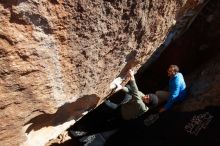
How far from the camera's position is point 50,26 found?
2.34m

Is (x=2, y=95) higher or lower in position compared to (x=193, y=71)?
higher

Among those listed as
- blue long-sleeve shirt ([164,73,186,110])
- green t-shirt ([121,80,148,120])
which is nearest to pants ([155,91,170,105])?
blue long-sleeve shirt ([164,73,186,110])

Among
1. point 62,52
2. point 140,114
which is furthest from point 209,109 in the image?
point 62,52

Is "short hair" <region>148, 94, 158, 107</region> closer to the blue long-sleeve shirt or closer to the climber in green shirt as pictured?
the climber in green shirt

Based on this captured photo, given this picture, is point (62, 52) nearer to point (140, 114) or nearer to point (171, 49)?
point (140, 114)

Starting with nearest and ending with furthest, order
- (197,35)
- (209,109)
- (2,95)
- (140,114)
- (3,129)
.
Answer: (2,95)
(3,129)
(209,109)
(140,114)
(197,35)

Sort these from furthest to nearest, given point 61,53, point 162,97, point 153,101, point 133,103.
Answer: point 162,97 → point 153,101 → point 133,103 → point 61,53

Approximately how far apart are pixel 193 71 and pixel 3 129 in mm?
4246

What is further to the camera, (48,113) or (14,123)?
(48,113)

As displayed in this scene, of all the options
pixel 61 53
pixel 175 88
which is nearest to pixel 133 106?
pixel 175 88

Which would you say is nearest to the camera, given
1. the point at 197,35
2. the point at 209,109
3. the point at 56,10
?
the point at 56,10

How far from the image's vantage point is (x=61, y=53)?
2.58 meters

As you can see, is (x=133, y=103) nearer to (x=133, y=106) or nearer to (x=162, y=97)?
(x=133, y=106)

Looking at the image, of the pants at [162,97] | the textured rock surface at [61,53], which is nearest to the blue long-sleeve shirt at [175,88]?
the pants at [162,97]
